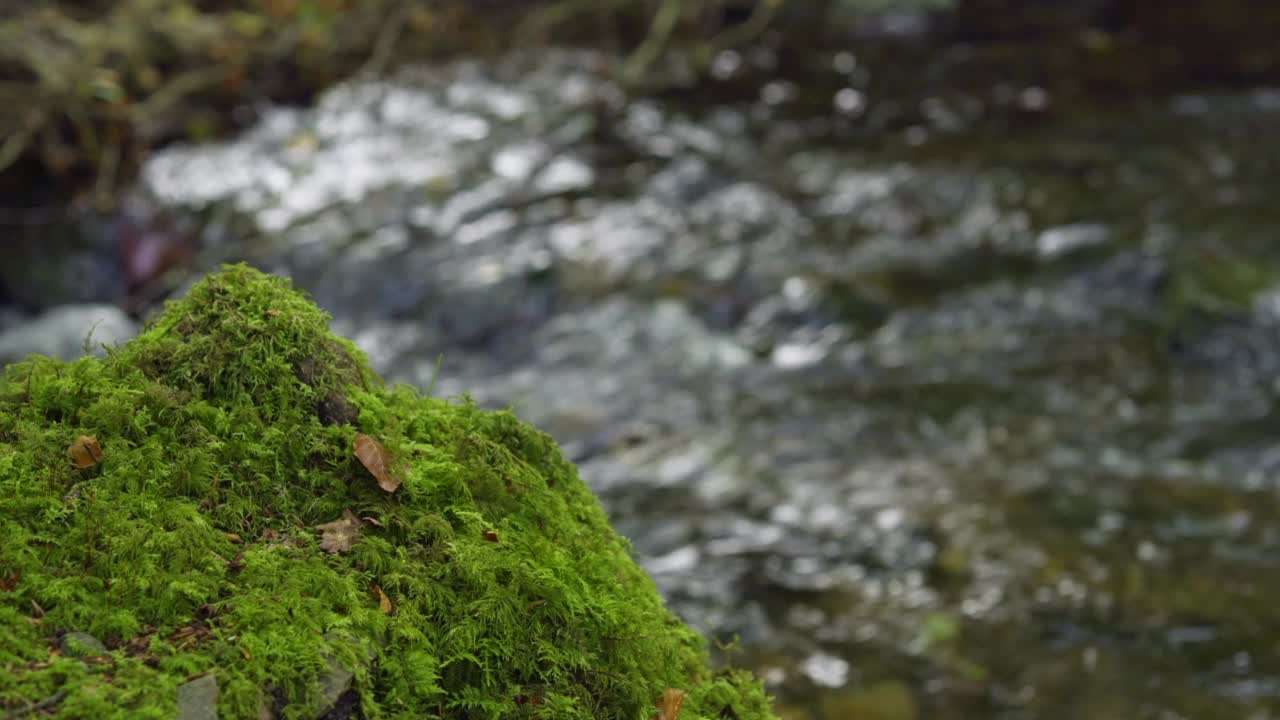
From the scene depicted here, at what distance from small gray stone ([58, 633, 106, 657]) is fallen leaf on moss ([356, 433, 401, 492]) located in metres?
0.52

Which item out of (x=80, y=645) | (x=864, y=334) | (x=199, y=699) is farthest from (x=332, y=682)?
(x=864, y=334)

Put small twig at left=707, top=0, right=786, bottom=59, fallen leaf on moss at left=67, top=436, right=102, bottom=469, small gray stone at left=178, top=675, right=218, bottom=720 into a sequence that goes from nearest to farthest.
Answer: small gray stone at left=178, top=675, right=218, bottom=720, fallen leaf on moss at left=67, top=436, right=102, bottom=469, small twig at left=707, top=0, right=786, bottom=59

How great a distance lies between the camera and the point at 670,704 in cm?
205

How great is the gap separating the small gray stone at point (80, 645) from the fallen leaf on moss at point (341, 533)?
376 millimetres

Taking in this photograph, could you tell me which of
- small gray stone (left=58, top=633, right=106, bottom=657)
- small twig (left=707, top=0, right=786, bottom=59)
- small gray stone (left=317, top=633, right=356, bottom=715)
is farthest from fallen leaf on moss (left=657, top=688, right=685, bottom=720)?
small twig (left=707, top=0, right=786, bottom=59)

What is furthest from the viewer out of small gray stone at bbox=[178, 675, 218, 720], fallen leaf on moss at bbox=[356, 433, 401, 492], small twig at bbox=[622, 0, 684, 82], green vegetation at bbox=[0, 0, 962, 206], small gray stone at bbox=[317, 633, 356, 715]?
small twig at bbox=[622, 0, 684, 82]

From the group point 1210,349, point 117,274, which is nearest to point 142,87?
point 117,274

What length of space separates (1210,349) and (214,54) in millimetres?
9731

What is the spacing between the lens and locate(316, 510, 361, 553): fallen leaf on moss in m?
1.88

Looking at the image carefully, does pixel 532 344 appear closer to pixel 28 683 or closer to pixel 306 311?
pixel 306 311

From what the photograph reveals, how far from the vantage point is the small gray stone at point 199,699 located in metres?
1.58

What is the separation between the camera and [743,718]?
7.45 ft

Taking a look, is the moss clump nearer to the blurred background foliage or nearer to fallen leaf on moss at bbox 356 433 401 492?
fallen leaf on moss at bbox 356 433 401 492

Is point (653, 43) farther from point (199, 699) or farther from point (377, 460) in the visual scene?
point (199, 699)
